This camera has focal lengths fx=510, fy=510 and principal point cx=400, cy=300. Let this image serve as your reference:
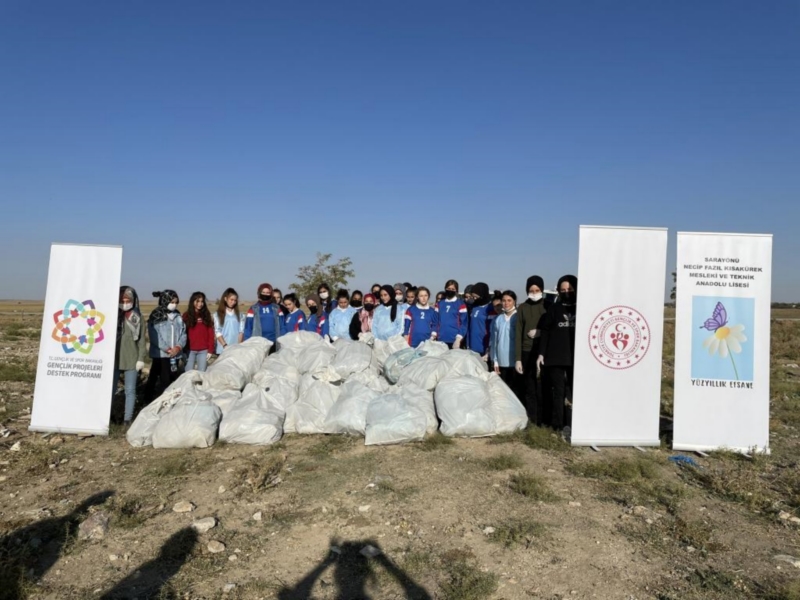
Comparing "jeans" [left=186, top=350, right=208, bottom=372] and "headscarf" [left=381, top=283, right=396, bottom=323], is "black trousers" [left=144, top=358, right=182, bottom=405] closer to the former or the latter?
"jeans" [left=186, top=350, right=208, bottom=372]

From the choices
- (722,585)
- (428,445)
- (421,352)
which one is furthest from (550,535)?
(421,352)

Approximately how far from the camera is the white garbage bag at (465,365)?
5.63 metres

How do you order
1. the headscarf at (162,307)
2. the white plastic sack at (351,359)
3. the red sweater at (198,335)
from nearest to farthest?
the white plastic sack at (351,359) < the headscarf at (162,307) < the red sweater at (198,335)

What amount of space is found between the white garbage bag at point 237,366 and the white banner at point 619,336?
11.6 ft

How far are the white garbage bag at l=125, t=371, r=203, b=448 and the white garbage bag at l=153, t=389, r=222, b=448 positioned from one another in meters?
0.12

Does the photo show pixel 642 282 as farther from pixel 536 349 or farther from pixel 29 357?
pixel 29 357

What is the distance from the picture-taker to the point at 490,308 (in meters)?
7.00

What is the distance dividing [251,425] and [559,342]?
322cm

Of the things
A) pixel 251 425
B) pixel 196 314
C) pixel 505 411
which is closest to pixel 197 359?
pixel 196 314

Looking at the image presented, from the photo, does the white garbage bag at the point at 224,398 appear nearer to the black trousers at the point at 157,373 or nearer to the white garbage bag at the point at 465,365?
the black trousers at the point at 157,373

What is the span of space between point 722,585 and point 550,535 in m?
0.93

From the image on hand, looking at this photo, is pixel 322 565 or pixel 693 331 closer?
pixel 322 565

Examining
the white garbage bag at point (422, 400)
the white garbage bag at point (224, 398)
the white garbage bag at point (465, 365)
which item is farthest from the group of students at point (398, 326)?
the white garbage bag at point (422, 400)

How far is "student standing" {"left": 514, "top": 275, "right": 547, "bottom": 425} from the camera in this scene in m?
5.61
